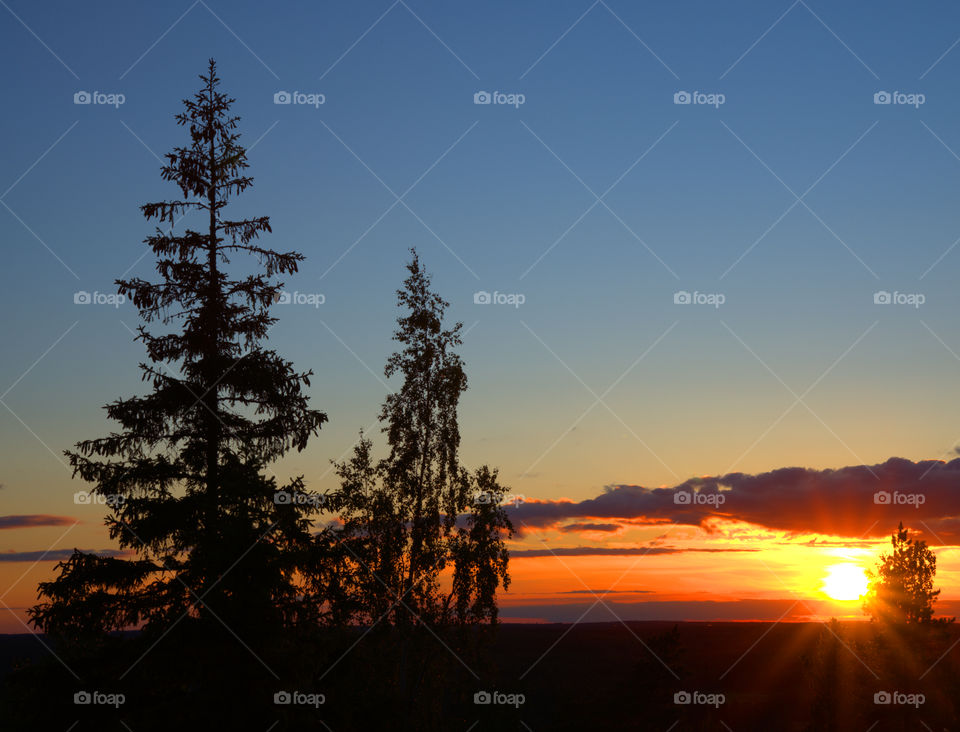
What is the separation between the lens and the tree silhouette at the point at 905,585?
73000 millimetres

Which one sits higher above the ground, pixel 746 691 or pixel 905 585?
pixel 905 585

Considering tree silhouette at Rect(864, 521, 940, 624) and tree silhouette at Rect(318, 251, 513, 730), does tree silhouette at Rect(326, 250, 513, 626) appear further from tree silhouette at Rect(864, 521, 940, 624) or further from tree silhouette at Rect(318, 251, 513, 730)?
tree silhouette at Rect(864, 521, 940, 624)

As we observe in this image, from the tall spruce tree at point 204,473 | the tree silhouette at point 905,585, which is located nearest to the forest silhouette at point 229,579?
the tall spruce tree at point 204,473

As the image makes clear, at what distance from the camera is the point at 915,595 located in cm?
7344

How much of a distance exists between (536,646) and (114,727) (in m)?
155

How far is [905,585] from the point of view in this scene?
2904 inches

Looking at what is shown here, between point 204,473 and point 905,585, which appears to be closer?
point 204,473

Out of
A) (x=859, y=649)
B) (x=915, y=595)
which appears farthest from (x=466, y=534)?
(x=915, y=595)

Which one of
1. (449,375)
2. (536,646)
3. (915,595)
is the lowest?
(536,646)

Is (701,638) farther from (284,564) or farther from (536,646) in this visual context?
(284,564)

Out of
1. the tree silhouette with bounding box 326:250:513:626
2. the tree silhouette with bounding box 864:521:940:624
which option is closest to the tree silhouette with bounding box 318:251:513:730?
the tree silhouette with bounding box 326:250:513:626

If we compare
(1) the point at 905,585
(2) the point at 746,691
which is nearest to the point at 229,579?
(1) the point at 905,585

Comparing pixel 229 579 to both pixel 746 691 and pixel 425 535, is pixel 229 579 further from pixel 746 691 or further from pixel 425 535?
pixel 746 691

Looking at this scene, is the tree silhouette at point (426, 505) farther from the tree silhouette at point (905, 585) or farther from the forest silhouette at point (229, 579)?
the tree silhouette at point (905, 585)
